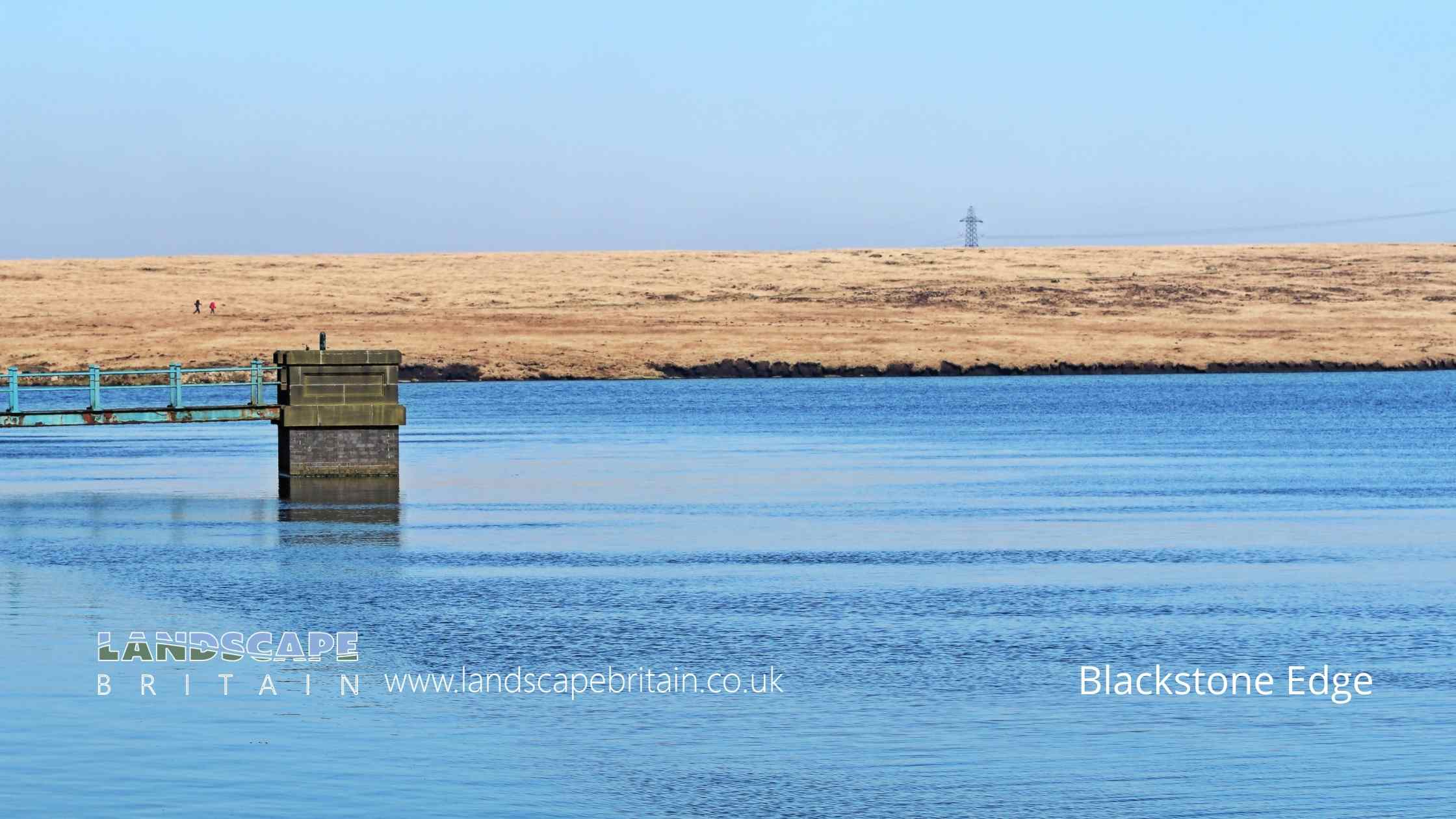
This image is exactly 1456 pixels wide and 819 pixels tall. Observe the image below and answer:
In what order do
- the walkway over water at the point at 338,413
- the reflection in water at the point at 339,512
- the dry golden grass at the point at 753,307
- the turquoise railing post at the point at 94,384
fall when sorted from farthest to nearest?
the dry golden grass at the point at 753,307 < the turquoise railing post at the point at 94,384 < the walkway over water at the point at 338,413 < the reflection in water at the point at 339,512

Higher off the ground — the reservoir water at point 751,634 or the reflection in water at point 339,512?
the reservoir water at point 751,634

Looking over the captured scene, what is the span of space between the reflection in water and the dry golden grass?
75.1m

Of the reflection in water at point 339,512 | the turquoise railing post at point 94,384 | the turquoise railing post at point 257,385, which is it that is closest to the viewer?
the reflection in water at point 339,512

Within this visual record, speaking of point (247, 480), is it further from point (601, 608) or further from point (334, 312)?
point (334, 312)

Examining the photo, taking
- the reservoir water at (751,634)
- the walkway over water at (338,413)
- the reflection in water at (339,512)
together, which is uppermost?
the walkway over water at (338,413)

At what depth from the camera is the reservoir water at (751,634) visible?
13.5 m

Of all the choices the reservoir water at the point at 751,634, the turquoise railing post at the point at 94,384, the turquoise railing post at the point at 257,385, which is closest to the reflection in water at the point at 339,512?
the reservoir water at the point at 751,634

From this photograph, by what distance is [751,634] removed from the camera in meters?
19.7

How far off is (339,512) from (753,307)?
103m

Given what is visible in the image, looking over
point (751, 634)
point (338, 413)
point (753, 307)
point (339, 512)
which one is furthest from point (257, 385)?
point (753, 307)

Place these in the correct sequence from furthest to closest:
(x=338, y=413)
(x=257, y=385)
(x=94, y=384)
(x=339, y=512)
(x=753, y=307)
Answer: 1. (x=753, y=307)
2. (x=94, y=384)
3. (x=257, y=385)
4. (x=338, y=413)
5. (x=339, y=512)

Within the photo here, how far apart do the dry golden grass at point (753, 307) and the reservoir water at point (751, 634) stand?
74.8 metres

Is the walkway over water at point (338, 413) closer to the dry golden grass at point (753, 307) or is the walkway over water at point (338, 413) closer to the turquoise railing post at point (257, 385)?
the turquoise railing post at point (257, 385)

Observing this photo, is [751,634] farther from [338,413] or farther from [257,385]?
[257,385]
